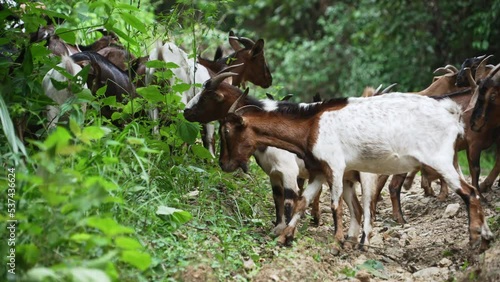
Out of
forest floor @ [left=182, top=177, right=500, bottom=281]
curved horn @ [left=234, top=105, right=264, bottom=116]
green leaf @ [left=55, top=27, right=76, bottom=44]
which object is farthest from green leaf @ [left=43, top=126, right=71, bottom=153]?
curved horn @ [left=234, top=105, right=264, bottom=116]

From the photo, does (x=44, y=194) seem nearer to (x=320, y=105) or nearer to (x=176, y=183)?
(x=176, y=183)

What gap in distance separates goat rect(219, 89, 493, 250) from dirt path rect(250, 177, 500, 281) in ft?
1.20

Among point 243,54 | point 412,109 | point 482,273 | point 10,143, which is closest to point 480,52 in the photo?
point 243,54

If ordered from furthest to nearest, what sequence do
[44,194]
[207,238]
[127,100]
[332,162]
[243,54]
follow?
[243,54], [127,100], [332,162], [207,238], [44,194]

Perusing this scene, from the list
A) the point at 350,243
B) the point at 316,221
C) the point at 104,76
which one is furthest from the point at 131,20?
the point at 316,221

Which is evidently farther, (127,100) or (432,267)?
(127,100)

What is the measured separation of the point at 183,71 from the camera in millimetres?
9250

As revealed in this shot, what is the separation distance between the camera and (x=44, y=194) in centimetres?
497

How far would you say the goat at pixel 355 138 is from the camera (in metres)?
7.35

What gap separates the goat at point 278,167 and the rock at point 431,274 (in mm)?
909

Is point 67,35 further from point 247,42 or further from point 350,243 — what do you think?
point 247,42

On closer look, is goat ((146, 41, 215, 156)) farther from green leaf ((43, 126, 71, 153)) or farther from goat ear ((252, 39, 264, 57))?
green leaf ((43, 126, 71, 153))

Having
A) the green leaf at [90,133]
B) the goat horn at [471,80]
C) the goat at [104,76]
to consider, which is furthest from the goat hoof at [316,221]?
the green leaf at [90,133]

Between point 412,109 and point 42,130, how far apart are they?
11.0 feet
